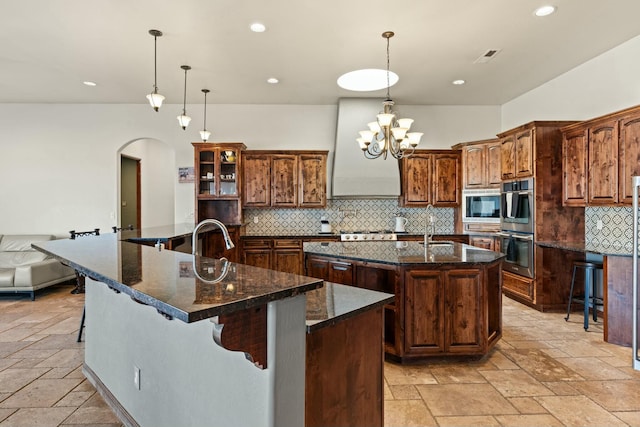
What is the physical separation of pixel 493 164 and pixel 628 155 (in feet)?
6.65

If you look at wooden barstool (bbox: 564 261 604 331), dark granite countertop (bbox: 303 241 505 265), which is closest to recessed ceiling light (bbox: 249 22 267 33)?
dark granite countertop (bbox: 303 241 505 265)

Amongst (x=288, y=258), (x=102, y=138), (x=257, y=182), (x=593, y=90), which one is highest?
(x=593, y=90)

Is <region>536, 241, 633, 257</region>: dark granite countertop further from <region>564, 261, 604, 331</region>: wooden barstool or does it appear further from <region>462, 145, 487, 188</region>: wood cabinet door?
<region>462, 145, 487, 188</region>: wood cabinet door

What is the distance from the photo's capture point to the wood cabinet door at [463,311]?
9.87 ft

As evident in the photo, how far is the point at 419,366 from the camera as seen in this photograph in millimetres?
3041

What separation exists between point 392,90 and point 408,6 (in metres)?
2.52

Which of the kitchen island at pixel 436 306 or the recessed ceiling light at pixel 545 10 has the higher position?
the recessed ceiling light at pixel 545 10

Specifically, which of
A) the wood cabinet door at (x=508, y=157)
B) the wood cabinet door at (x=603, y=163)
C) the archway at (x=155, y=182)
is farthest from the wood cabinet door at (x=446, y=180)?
the archway at (x=155, y=182)

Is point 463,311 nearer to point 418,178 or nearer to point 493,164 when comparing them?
point 493,164

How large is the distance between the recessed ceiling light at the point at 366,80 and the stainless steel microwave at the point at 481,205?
230cm

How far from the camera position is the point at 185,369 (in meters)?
1.68

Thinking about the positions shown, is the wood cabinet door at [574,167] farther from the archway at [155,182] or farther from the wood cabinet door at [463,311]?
the archway at [155,182]

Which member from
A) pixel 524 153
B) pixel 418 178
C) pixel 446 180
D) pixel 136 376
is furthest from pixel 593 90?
pixel 136 376

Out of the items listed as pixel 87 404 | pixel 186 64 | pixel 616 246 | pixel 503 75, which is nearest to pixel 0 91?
pixel 186 64
